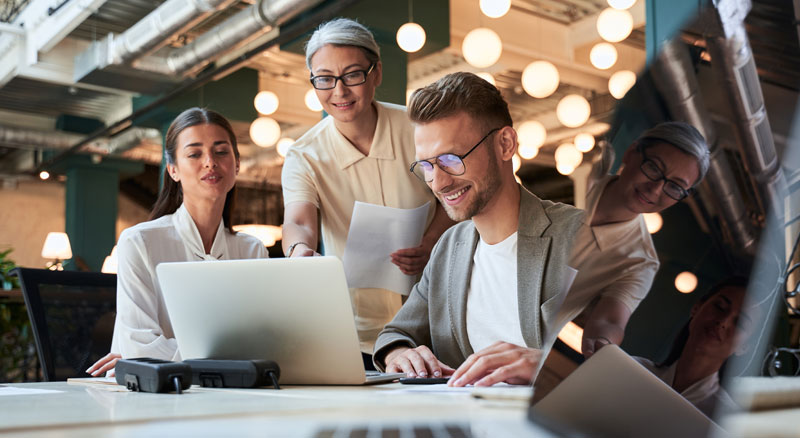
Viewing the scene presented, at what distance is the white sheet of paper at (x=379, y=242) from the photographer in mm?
2037

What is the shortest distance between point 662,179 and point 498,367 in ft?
2.49

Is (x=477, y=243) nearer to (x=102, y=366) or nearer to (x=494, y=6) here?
(x=102, y=366)

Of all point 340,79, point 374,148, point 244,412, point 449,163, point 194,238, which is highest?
point 340,79

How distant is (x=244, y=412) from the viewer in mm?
781

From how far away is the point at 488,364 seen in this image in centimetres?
113

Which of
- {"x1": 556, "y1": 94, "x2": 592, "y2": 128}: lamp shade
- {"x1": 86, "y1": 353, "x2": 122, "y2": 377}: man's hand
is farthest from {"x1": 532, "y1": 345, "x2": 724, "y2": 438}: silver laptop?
{"x1": 556, "y1": 94, "x2": 592, "y2": 128}: lamp shade

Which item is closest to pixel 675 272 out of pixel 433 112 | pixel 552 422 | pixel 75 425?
pixel 552 422

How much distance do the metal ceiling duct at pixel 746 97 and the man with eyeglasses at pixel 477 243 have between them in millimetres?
1157

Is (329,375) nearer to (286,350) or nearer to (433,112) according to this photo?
(286,350)

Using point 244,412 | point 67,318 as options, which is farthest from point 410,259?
point 244,412

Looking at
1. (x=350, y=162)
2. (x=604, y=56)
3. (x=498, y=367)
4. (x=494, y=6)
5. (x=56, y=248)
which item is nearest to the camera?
(x=498, y=367)

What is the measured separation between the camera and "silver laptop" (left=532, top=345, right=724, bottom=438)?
0.45m

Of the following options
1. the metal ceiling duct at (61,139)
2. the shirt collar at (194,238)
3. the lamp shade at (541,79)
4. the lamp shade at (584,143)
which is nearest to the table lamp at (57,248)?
the metal ceiling duct at (61,139)

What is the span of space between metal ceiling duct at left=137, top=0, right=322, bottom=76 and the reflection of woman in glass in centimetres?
516
